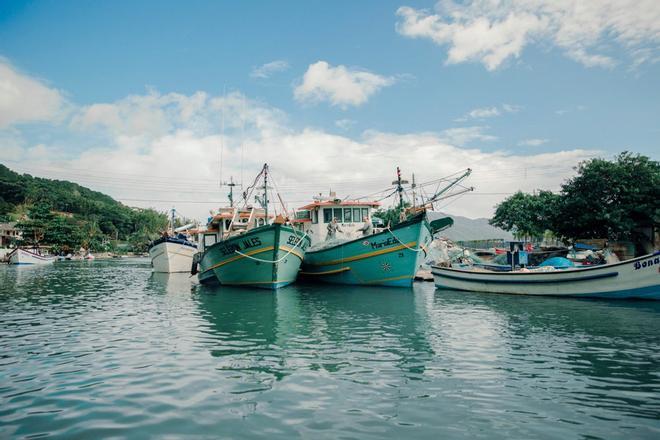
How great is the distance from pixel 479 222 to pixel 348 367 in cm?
18407

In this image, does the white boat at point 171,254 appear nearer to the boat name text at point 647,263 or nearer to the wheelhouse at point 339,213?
the wheelhouse at point 339,213

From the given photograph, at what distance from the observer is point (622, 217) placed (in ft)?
105

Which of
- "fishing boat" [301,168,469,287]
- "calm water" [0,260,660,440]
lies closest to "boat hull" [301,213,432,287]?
"fishing boat" [301,168,469,287]

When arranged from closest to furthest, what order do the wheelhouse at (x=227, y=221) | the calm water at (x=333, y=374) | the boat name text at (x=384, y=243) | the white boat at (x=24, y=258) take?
the calm water at (x=333, y=374)
the boat name text at (x=384, y=243)
the wheelhouse at (x=227, y=221)
the white boat at (x=24, y=258)

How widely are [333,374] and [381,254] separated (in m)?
15.7

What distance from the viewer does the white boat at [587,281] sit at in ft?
51.9

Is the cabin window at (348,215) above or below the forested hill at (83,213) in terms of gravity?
below

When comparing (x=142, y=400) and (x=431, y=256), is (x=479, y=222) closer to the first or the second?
(x=431, y=256)

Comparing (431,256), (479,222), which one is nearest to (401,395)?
(431,256)

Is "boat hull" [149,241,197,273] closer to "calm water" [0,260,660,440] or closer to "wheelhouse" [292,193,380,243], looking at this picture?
"wheelhouse" [292,193,380,243]

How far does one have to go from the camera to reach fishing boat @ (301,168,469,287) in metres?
21.7

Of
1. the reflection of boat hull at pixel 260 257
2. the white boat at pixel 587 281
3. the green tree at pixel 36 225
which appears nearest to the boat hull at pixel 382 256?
the reflection of boat hull at pixel 260 257

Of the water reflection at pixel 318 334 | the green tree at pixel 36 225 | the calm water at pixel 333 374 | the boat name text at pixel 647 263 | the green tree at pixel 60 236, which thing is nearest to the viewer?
the calm water at pixel 333 374

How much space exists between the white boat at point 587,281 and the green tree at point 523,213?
98.3 ft
